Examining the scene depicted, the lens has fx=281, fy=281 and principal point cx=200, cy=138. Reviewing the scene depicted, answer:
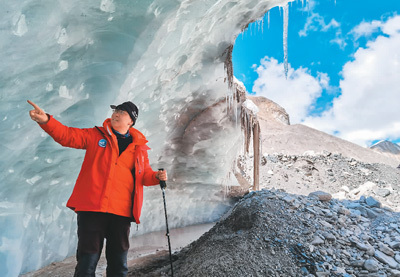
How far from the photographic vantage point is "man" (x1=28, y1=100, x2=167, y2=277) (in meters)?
1.90

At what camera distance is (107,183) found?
6.41 feet

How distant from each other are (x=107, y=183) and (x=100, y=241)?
411mm

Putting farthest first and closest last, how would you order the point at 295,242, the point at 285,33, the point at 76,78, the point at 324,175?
the point at 324,175 < the point at 285,33 < the point at 76,78 < the point at 295,242

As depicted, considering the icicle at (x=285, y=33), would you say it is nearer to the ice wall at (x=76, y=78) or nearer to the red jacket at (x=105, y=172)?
the ice wall at (x=76, y=78)

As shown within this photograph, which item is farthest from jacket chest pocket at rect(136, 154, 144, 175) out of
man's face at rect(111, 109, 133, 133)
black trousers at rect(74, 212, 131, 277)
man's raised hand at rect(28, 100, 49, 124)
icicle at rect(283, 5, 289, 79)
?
icicle at rect(283, 5, 289, 79)

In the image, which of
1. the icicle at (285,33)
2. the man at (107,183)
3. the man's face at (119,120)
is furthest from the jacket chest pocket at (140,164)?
the icicle at (285,33)

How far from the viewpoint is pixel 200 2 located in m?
3.62

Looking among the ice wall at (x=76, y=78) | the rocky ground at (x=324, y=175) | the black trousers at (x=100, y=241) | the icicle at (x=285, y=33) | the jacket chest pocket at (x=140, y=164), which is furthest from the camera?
the rocky ground at (x=324, y=175)

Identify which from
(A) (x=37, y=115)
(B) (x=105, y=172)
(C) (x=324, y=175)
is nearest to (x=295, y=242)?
(B) (x=105, y=172)

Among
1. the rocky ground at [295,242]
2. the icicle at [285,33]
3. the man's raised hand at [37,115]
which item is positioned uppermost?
the icicle at [285,33]

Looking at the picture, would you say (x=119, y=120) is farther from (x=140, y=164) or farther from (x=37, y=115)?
(x=37, y=115)

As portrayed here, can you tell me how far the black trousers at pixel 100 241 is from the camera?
1.89 meters

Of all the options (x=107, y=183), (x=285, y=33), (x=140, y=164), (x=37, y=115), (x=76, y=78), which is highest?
(x=285, y=33)

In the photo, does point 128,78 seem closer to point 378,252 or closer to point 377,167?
point 378,252
